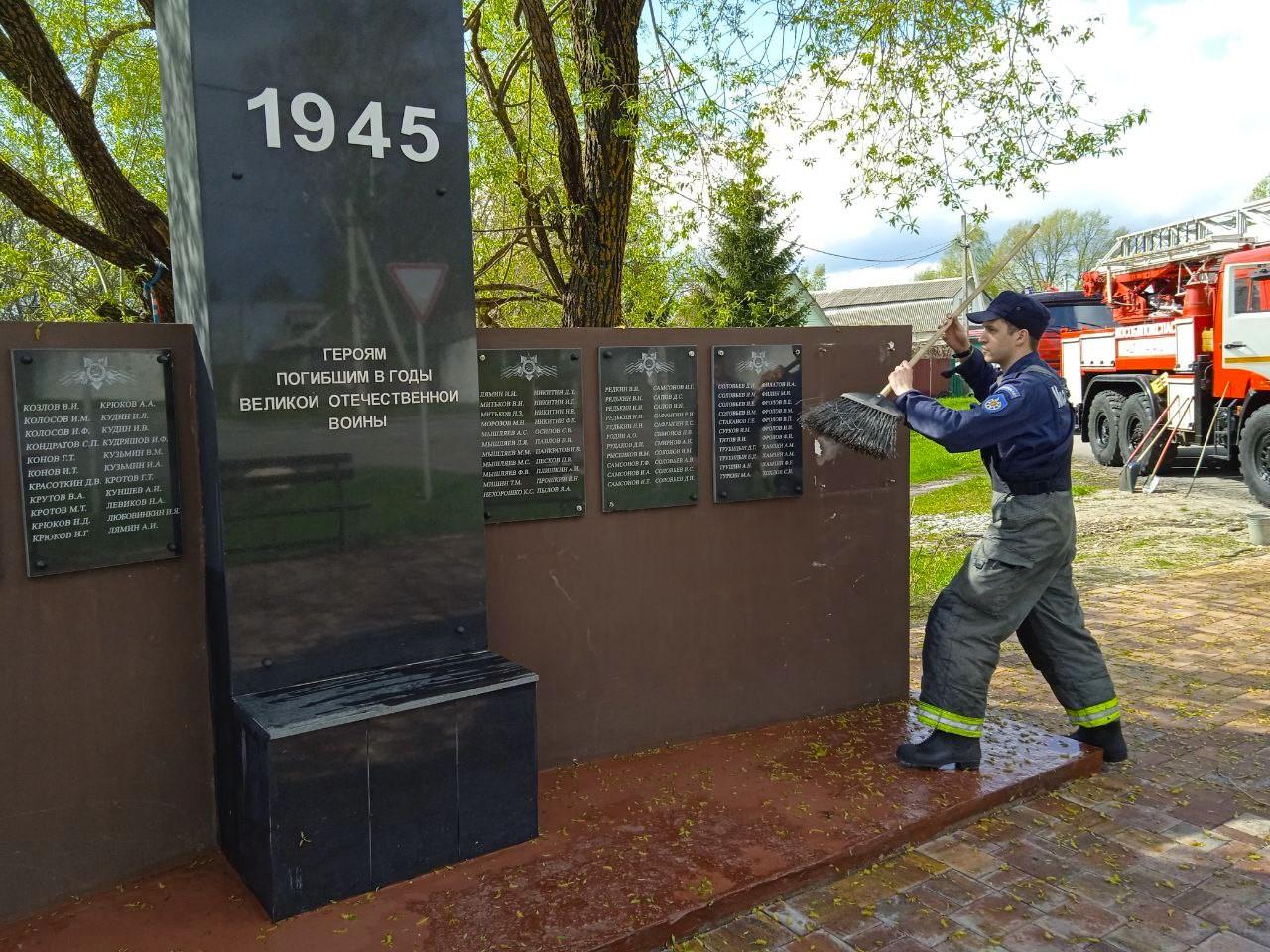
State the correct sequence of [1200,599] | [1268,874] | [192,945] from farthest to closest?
[1200,599] < [1268,874] < [192,945]

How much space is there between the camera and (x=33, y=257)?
10602mm

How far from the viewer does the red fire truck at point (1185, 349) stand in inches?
460

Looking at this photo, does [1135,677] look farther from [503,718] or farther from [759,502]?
[503,718]

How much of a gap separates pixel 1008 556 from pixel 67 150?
33.0ft

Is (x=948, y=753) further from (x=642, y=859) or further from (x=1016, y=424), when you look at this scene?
(x=642, y=859)

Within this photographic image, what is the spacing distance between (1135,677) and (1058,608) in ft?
5.27

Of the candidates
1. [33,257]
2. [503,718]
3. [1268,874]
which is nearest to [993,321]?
[1268,874]

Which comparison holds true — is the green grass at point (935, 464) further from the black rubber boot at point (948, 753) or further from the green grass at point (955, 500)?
the black rubber boot at point (948, 753)

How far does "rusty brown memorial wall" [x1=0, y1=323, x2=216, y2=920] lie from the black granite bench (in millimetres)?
320

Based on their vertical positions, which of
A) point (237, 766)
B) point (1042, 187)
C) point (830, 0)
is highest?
point (830, 0)

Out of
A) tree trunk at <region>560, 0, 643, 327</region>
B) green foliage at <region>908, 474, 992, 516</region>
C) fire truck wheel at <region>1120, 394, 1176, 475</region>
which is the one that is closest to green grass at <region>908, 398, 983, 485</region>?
green foliage at <region>908, 474, 992, 516</region>

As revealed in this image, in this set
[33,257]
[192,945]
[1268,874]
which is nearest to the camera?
[192,945]

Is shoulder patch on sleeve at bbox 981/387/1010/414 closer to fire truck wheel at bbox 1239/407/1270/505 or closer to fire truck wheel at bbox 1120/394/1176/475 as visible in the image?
fire truck wheel at bbox 1239/407/1270/505

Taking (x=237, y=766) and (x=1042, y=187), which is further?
(x=1042, y=187)
